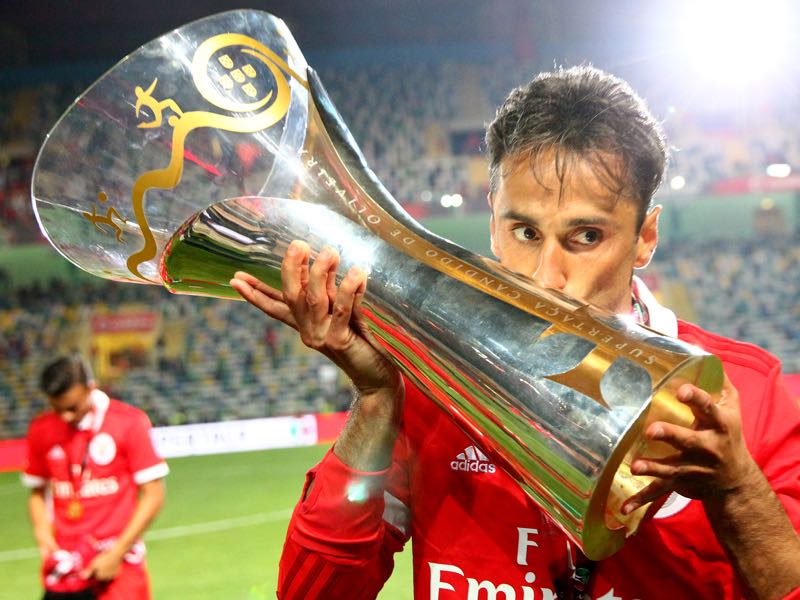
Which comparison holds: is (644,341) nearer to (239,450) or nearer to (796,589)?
(796,589)

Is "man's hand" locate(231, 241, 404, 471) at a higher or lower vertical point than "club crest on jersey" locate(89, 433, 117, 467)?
higher

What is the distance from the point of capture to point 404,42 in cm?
2291

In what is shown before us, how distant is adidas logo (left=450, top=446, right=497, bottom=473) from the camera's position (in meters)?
1.39

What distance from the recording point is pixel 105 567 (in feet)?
14.0

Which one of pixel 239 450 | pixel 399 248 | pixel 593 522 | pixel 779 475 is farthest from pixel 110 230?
pixel 239 450

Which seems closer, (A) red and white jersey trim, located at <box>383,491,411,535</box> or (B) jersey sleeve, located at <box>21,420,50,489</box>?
(A) red and white jersey trim, located at <box>383,491,411,535</box>

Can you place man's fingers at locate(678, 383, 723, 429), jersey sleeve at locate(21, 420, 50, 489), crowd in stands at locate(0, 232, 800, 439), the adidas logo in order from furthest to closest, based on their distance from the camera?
crowd in stands at locate(0, 232, 800, 439) → jersey sleeve at locate(21, 420, 50, 489) → the adidas logo → man's fingers at locate(678, 383, 723, 429)

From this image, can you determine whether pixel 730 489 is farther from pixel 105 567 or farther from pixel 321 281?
pixel 105 567

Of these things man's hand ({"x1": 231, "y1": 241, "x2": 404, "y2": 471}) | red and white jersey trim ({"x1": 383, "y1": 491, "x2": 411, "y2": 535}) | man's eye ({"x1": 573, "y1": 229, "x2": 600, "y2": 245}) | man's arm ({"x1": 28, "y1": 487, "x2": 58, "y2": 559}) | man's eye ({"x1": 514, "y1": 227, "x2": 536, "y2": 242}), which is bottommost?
man's arm ({"x1": 28, "y1": 487, "x2": 58, "y2": 559})

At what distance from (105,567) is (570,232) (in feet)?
11.8

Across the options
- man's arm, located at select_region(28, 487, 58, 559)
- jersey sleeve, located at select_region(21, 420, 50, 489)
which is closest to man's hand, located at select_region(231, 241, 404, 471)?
man's arm, located at select_region(28, 487, 58, 559)

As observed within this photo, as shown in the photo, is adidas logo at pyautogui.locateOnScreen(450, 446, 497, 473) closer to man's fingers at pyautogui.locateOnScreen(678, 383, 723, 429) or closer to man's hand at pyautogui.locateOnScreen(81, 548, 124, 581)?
man's fingers at pyautogui.locateOnScreen(678, 383, 723, 429)

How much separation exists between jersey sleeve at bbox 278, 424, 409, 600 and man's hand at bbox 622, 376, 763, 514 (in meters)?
0.39

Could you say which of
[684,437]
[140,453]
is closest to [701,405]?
[684,437]
